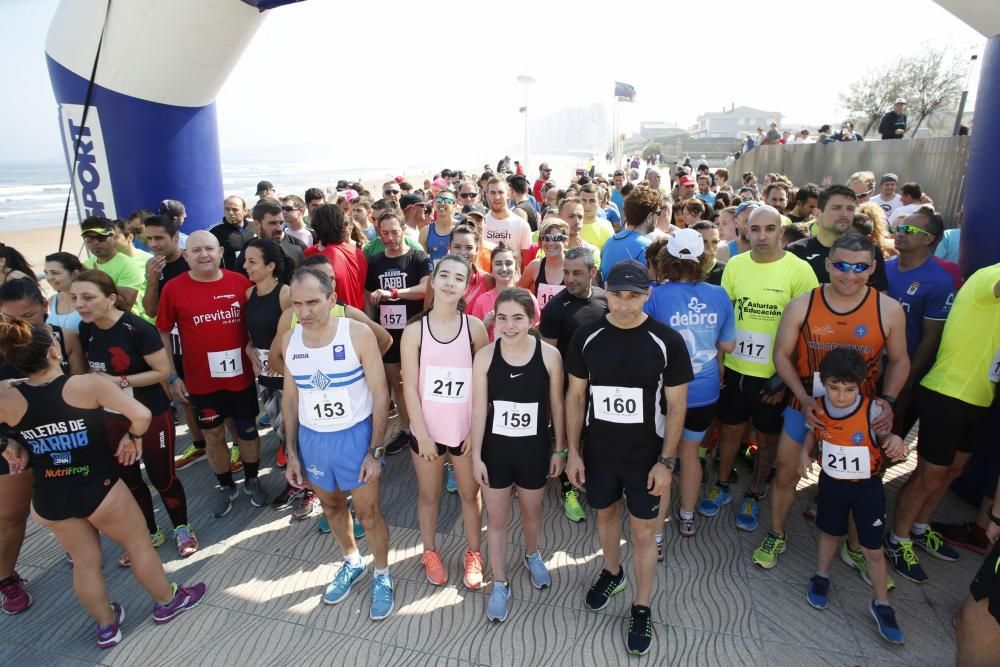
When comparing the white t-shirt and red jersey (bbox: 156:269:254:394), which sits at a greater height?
the white t-shirt

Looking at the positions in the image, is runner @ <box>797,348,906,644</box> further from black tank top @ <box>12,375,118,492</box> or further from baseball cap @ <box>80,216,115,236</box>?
baseball cap @ <box>80,216,115,236</box>

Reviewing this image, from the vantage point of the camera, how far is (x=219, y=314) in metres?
3.82

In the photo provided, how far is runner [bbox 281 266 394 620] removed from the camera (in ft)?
9.39

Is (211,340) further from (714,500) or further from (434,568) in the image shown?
(714,500)

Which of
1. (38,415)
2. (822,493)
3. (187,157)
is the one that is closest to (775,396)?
(822,493)

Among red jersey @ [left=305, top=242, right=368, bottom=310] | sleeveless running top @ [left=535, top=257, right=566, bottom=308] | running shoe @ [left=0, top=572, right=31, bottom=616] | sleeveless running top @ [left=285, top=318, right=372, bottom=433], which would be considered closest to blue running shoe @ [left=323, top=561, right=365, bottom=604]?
sleeveless running top @ [left=285, top=318, right=372, bottom=433]

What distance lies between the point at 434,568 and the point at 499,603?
1.58 feet

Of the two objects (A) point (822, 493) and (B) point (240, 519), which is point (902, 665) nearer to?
(A) point (822, 493)

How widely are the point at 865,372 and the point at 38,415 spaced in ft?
13.1

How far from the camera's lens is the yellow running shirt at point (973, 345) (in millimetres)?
3057

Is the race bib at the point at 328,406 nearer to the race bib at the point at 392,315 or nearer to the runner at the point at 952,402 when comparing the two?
the race bib at the point at 392,315

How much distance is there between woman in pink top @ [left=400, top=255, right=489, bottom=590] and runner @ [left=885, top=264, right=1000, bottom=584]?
265 centimetres

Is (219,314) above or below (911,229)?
below

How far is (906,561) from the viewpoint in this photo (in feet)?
10.7
